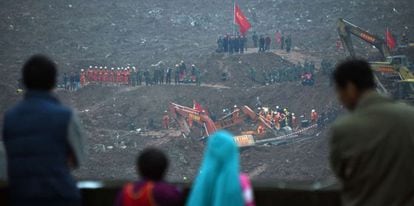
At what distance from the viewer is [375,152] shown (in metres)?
2.06

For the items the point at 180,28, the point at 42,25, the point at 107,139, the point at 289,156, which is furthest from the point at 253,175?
the point at 42,25

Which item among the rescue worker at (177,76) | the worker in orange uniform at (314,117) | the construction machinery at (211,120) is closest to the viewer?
the construction machinery at (211,120)

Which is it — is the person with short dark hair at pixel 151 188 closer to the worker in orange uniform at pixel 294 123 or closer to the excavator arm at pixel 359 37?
the worker in orange uniform at pixel 294 123

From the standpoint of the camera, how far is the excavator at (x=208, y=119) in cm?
1698

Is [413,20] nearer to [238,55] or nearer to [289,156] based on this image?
[238,55]

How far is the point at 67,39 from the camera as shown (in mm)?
24250

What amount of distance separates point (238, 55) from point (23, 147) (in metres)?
19.3

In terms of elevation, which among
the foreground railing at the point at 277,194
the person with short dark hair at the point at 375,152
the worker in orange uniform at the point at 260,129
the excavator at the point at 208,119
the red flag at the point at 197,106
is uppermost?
the person with short dark hair at the point at 375,152

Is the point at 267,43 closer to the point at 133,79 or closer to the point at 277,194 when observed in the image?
the point at 133,79

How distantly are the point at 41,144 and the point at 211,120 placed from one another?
15.3 metres

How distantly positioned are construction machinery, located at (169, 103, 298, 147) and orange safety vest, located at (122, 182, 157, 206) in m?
14.1

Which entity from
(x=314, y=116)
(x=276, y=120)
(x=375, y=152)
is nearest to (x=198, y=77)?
(x=276, y=120)

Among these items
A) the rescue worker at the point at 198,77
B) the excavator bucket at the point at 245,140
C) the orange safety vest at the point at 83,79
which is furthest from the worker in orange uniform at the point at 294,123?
the orange safety vest at the point at 83,79

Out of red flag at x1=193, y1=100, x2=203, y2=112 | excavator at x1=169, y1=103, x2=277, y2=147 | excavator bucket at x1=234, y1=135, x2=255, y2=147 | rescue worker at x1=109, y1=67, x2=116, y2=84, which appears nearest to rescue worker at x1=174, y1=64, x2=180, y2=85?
red flag at x1=193, y1=100, x2=203, y2=112
